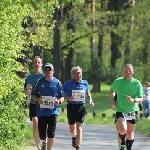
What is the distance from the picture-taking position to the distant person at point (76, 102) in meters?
16.9

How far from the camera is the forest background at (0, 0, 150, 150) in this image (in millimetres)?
14125

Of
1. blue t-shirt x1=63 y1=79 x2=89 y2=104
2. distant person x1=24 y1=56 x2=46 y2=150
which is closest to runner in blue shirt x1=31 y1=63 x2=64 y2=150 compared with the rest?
distant person x1=24 y1=56 x2=46 y2=150

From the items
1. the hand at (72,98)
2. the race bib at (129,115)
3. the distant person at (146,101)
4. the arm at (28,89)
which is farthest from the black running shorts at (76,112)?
the distant person at (146,101)

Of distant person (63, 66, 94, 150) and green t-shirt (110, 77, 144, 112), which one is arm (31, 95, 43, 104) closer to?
green t-shirt (110, 77, 144, 112)

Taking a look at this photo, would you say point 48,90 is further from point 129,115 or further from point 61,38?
point 61,38

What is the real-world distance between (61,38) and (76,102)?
35.8 metres

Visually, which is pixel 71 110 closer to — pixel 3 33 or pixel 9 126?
pixel 9 126

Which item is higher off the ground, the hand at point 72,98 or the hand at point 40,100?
the hand at point 40,100

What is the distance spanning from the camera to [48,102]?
14781mm

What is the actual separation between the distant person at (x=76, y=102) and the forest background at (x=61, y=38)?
1.17m

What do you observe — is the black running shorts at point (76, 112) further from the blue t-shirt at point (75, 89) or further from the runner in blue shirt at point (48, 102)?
the runner in blue shirt at point (48, 102)

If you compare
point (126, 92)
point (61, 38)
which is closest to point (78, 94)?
point (126, 92)

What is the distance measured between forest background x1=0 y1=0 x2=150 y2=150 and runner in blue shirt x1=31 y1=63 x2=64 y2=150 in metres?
0.45

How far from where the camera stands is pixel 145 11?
48.9m
